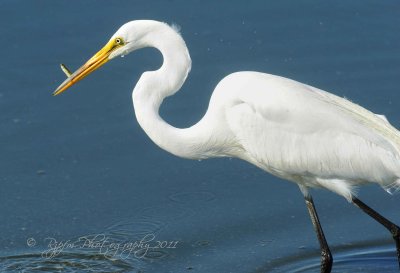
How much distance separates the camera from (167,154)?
904 cm

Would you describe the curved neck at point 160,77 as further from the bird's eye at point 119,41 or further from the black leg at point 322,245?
the black leg at point 322,245

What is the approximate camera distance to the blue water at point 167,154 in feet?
26.0

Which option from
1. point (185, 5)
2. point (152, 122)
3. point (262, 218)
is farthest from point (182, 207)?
point (185, 5)

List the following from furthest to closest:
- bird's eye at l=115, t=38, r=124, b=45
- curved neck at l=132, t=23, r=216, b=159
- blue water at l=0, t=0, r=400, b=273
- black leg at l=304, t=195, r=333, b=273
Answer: blue water at l=0, t=0, r=400, b=273 < black leg at l=304, t=195, r=333, b=273 < bird's eye at l=115, t=38, r=124, b=45 < curved neck at l=132, t=23, r=216, b=159

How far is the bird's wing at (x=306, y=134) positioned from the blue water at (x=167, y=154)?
71 cm

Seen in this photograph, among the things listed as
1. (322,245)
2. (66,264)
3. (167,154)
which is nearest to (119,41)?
(66,264)

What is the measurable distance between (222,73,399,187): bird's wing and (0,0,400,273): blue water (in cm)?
71

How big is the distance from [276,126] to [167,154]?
174 cm

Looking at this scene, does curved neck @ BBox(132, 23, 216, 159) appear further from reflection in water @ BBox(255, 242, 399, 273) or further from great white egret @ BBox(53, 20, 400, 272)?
reflection in water @ BBox(255, 242, 399, 273)

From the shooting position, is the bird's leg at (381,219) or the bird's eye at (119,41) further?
the bird's leg at (381,219)

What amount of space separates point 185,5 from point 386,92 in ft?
7.55

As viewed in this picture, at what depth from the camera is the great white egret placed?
7.35 metres
